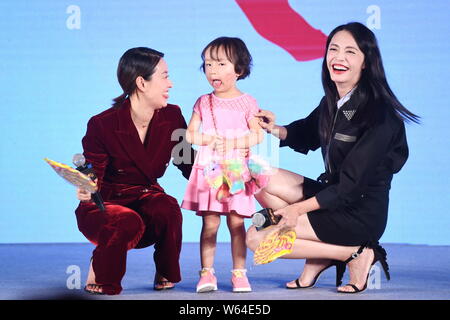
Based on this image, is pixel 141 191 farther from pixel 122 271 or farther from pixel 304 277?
pixel 304 277

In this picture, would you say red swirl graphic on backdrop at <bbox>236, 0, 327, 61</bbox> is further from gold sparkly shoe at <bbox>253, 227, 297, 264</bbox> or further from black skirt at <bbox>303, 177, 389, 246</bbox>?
gold sparkly shoe at <bbox>253, 227, 297, 264</bbox>

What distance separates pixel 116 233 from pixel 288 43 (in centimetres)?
227

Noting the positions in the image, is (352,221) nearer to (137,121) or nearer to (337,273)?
(337,273)

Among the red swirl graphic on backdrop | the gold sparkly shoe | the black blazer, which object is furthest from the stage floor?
the red swirl graphic on backdrop

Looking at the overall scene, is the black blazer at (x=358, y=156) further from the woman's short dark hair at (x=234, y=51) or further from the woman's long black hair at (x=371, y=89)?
the woman's short dark hair at (x=234, y=51)

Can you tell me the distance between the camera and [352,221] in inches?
122

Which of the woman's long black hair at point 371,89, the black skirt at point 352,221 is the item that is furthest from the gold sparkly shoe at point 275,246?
the woman's long black hair at point 371,89

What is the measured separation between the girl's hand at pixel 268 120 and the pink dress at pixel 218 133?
3 cm

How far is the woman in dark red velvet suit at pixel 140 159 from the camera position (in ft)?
10.5

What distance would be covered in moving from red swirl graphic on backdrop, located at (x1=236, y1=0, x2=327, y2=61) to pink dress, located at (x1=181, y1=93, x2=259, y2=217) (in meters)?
1.76

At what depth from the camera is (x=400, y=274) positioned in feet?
12.1

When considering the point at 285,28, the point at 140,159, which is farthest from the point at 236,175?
the point at 285,28

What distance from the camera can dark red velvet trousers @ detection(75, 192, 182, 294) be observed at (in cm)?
307

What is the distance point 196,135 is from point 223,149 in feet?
0.42
